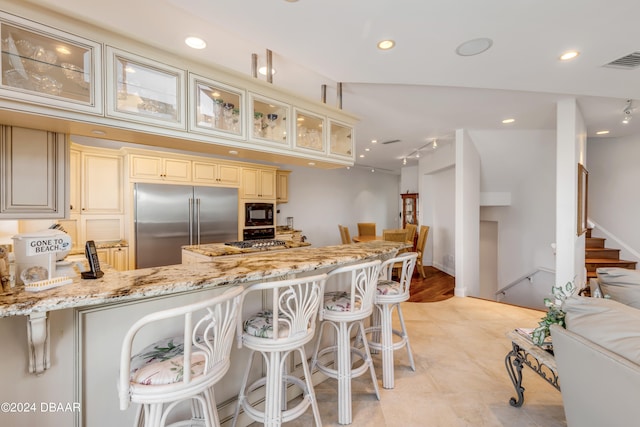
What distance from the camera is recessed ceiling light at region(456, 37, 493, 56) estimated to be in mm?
1875

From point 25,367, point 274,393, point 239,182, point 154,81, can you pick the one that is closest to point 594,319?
point 274,393

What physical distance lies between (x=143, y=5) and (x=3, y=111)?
976mm

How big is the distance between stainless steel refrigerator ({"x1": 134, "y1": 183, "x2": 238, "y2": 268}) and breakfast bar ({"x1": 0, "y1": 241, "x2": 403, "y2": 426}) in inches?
104

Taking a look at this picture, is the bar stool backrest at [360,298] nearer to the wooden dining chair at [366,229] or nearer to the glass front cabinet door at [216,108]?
the glass front cabinet door at [216,108]

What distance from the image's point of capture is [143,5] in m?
1.64

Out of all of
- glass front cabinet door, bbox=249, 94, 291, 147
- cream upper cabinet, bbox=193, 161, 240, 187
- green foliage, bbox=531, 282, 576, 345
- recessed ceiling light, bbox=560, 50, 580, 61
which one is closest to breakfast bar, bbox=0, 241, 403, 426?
glass front cabinet door, bbox=249, 94, 291, 147

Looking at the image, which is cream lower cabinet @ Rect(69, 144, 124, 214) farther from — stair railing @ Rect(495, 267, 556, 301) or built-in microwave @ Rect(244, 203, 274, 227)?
stair railing @ Rect(495, 267, 556, 301)

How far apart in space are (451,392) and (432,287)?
10.4 feet

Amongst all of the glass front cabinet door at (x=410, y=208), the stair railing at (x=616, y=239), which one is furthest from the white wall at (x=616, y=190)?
the glass front cabinet door at (x=410, y=208)

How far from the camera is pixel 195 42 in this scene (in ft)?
6.79

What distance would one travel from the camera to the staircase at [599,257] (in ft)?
14.0

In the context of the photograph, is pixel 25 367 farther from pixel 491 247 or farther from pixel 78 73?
pixel 491 247

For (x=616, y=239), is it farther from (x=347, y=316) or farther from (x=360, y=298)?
(x=347, y=316)

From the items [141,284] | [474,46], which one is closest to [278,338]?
[141,284]
